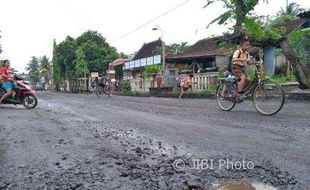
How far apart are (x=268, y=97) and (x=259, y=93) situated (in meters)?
0.32

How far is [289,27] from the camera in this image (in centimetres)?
2694

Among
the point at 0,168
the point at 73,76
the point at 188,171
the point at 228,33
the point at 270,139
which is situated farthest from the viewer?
the point at 73,76

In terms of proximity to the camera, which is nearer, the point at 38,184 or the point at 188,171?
the point at 38,184

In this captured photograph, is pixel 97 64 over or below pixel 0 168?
over

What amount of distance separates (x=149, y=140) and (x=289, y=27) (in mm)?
23937

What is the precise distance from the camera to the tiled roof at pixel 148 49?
152 ft

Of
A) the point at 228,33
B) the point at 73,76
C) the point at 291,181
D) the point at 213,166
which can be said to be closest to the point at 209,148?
the point at 213,166

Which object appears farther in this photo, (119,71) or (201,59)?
(119,71)

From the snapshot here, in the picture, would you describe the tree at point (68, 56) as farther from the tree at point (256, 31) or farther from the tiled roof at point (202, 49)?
the tree at point (256, 31)

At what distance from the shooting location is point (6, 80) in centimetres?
1278

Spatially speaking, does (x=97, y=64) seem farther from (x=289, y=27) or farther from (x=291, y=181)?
(x=291, y=181)

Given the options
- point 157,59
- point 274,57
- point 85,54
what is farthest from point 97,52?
point 274,57

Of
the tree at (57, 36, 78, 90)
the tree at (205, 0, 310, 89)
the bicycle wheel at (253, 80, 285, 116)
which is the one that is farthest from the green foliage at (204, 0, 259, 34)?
the tree at (57, 36, 78, 90)

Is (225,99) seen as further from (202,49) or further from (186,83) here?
(202,49)
